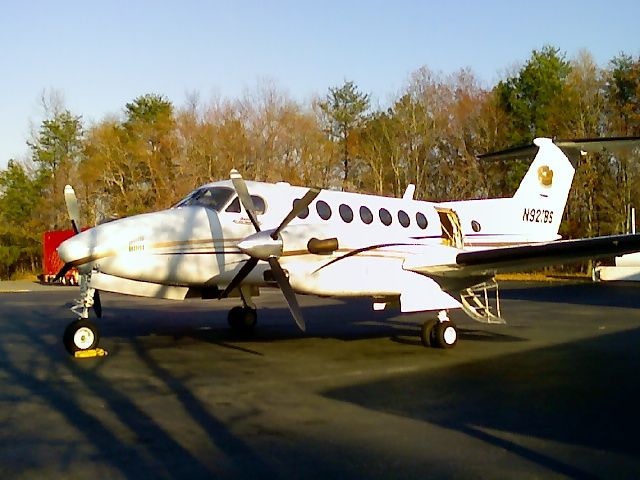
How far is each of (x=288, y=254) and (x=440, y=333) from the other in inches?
131

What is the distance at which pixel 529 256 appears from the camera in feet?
39.9

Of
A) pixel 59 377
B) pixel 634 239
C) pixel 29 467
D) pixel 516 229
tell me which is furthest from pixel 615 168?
pixel 29 467

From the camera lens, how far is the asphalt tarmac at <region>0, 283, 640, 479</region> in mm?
5816

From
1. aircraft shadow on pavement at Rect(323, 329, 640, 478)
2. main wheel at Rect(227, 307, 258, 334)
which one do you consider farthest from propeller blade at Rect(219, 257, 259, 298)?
aircraft shadow on pavement at Rect(323, 329, 640, 478)

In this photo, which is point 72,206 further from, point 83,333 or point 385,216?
point 385,216

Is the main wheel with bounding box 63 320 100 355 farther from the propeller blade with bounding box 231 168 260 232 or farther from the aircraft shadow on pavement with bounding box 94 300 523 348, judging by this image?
the propeller blade with bounding box 231 168 260 232

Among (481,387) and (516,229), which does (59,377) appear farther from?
(516,229)

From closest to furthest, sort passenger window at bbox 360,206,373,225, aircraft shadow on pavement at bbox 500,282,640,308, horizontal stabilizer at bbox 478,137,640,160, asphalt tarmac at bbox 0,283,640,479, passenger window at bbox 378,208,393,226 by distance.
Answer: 1. asphalt tarmac at bbox 0,283,640,479
2. passenger window at bbox 360,206,373,225
3. passenger window at bbox 378,208,393,226
4. horizontal stabilizer at bbox 478,137,640,160
5. aircraft shadow on pavement at bbox 500,282,640,308


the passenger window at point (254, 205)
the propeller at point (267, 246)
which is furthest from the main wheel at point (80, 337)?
the passenger window at point (254, 205)

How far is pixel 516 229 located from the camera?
1678 cm

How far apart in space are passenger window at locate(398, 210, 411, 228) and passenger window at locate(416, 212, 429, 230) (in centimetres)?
31

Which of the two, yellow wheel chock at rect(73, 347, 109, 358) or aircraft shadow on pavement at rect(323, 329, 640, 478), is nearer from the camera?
aircraft shadow on pavement at rect(323, 329, 640, 478)

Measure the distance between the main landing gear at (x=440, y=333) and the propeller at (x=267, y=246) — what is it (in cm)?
286

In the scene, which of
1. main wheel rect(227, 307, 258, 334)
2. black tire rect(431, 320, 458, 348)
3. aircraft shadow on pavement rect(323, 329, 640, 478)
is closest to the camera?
aircraft shadow on pavement rect(323, 329, 640, 478)
